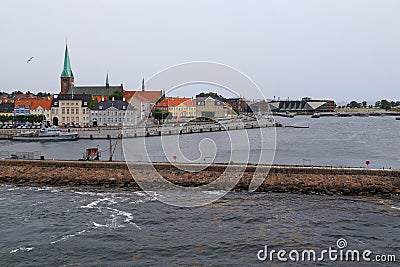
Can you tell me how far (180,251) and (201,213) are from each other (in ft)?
15.3

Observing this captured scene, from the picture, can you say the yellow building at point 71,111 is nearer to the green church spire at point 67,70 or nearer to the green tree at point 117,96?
the green tree at point 117,96

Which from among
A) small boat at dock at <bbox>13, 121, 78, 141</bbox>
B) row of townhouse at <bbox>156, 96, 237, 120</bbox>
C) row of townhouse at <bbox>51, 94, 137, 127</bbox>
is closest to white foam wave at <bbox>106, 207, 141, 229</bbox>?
row of townhouse at <bbox>156, 96, 237, 120</bbox>

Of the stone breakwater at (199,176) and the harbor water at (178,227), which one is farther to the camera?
the stone breakwater at (199,176)

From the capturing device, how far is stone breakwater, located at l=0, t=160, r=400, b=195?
2345 cm

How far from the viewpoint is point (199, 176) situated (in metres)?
25.8

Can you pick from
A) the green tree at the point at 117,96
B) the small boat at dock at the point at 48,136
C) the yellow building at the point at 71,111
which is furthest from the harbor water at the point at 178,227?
the green tree at the point at 117,96

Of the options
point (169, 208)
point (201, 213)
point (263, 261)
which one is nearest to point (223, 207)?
point (201, 213)

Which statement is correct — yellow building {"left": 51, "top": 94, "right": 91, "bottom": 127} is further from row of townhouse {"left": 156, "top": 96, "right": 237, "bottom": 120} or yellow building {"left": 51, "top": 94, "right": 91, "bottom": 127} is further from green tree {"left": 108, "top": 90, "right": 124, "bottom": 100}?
row of townhouse {"left": 156, "top": 96, "right": 237, "bottom": 120}

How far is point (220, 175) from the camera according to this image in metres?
26.0

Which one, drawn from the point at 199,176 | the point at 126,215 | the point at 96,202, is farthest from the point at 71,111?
the point at 126,215

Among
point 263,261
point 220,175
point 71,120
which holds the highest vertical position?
point 71,120

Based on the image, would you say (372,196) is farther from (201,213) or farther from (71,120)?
(71,120)

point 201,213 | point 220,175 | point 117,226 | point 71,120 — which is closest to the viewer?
point 117,226

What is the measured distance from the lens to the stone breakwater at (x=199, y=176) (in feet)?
76.9
